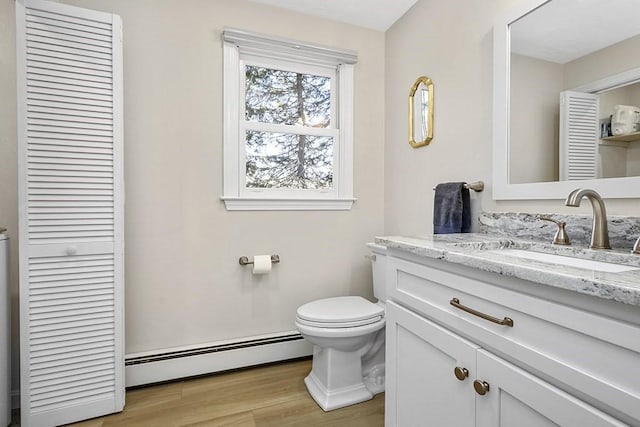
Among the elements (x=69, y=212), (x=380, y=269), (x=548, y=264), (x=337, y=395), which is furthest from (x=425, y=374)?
(x=69, y=212)

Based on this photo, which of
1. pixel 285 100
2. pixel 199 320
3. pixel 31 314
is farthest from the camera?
pixel 285 100

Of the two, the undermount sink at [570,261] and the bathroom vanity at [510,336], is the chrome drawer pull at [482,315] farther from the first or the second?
the undermount sink at [570,261]

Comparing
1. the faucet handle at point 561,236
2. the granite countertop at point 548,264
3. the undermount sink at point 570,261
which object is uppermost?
the faucet handle at point 561,236

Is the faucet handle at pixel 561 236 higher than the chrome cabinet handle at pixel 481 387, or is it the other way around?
the faucet handle at pixel 561 236

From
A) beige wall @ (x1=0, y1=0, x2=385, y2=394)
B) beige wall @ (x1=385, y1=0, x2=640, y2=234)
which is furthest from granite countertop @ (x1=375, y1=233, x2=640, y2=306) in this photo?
beige wall @ (x1=0, y1=0, x2=385, y2=394)

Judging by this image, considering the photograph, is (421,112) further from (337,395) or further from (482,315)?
(337,395)

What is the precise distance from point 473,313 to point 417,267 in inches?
→ 10.3

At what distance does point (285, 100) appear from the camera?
7.39ft

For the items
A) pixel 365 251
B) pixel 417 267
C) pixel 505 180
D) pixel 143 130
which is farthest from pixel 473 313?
pixel 143 130

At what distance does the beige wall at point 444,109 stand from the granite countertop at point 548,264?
0.74 ft

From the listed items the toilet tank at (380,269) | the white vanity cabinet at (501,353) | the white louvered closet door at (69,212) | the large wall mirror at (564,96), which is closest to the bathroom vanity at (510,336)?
the white vanity cabinet at (501,353)

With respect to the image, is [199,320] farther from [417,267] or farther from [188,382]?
[417,267]

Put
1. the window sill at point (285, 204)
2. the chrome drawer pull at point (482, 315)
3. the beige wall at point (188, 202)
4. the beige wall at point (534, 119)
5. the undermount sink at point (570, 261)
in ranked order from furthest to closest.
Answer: the window sill at point (285, 204) < the beige wall at point (188, 202) < the beige wall at point (534, 119) < the undermount sink at point (570, 261) < the chrome drawer pull at point (482, 315)

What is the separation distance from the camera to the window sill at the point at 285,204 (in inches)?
82.0
